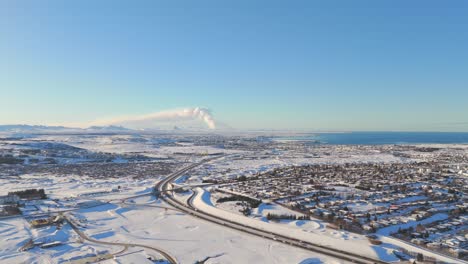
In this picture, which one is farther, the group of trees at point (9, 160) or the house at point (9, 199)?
the group of trees at point (9, 160)

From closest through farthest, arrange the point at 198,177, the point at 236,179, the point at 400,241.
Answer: the point at 400,241 → the point at 236,179 → the point at 198,177

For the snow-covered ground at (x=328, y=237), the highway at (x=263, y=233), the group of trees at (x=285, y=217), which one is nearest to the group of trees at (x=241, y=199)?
the highway at (x=263, y=233)

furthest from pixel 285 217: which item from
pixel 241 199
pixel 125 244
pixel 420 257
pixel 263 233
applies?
pixel 125 244

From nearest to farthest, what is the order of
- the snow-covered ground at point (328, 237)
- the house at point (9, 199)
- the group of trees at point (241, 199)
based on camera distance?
the snow-covered ground at point (328, 237) → the group of trees at point (241, 199) → the house at point (9, 199)

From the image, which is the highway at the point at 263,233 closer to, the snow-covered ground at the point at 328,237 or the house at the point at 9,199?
the snow-covered ground at the point at 328,237

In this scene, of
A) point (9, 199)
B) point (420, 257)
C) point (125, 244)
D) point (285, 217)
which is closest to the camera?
point (420, 257)

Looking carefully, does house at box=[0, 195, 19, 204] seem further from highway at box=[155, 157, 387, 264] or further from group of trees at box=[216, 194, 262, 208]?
group of trees at box=[216, 194, 262, 208]

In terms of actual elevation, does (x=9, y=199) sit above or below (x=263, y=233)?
above

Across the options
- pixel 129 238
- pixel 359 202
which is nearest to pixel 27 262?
pixel 129 238

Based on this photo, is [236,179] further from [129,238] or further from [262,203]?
[129,238]

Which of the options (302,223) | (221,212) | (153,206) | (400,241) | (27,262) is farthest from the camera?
(153,206)

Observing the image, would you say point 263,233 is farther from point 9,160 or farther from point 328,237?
point 9,160
